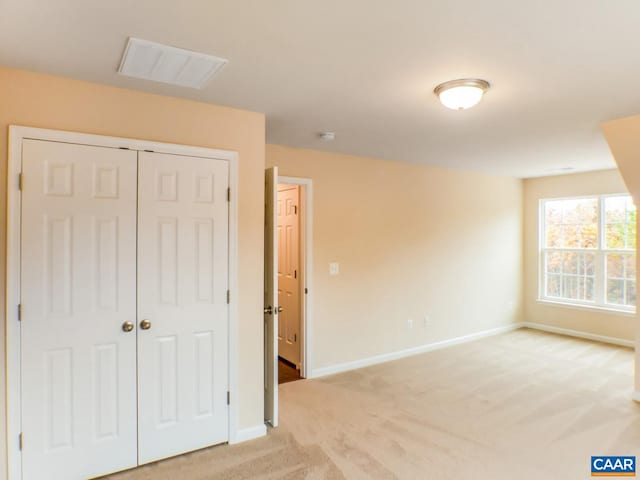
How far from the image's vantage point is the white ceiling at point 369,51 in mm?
1557

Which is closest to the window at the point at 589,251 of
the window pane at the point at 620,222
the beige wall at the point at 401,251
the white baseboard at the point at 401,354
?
the window pane at the point at 620,222

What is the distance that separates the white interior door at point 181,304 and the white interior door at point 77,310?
0.09 metres

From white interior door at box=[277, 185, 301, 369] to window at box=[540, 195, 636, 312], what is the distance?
4.22 meters

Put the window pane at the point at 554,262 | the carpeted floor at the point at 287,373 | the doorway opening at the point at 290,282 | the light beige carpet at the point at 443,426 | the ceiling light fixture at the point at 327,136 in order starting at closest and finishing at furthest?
1. the light beige carpet at the point at 443,426
2. the ceiling light fixture at the point at 327,136
3. the carpeted floor at the point at 287,373
4. the doorway opening at the point at 290,282
5. the window pane at the point at 554,262

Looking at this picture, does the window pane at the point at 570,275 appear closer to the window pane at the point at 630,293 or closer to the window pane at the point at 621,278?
the window pane at the point at 621,278

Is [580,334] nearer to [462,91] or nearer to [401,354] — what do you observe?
[401,354]

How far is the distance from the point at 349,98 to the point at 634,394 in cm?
367

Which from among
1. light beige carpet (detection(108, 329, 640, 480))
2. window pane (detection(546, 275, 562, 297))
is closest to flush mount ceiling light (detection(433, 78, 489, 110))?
light beige carpet (detection(108, 329, 640, 480))

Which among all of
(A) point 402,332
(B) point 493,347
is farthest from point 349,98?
(B) point 493,347

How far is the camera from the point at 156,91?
2428 millimetres

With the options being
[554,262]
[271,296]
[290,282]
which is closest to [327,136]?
[271,296]

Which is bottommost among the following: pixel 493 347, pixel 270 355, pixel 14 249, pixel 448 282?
pixel 493 347

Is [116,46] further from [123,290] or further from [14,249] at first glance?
[123,290]

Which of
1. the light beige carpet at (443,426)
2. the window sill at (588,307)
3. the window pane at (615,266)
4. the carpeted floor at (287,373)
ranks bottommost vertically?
the carpeted floor at (287,373)
